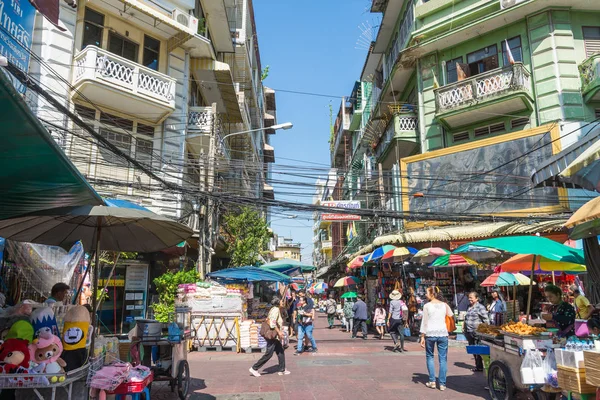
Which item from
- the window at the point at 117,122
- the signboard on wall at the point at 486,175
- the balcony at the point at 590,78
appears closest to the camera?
the balcony at the point at 590,78

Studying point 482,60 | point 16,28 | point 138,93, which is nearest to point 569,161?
point 16,28

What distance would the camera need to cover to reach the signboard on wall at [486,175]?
15812 millimetres

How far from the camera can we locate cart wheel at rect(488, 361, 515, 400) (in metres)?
6.42

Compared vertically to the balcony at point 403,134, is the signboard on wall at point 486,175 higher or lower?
lower

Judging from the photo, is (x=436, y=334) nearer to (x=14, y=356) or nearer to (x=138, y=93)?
(x=14, y=356)

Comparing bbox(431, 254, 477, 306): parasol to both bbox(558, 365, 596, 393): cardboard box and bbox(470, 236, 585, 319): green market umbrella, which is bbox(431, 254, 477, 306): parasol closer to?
bbox(470, 236, 585, 319): green market umbrella

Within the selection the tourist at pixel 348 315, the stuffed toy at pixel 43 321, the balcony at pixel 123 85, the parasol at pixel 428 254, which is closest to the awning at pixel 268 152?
the tourist at pixel 348 315

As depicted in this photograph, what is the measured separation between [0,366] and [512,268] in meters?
9.12

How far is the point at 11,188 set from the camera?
4.47 meters

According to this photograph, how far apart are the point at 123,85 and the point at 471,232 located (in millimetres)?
13309

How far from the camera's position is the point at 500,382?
6.75 m

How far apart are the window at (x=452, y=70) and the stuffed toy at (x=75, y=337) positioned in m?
17.7

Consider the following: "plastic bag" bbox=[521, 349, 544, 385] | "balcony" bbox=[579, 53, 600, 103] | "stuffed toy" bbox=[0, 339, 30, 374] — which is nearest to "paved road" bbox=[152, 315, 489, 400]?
"plastic bag" bbox=[521, 349, 544, 385]

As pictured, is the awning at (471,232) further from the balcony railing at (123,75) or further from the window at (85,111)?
the window at (85,111)
